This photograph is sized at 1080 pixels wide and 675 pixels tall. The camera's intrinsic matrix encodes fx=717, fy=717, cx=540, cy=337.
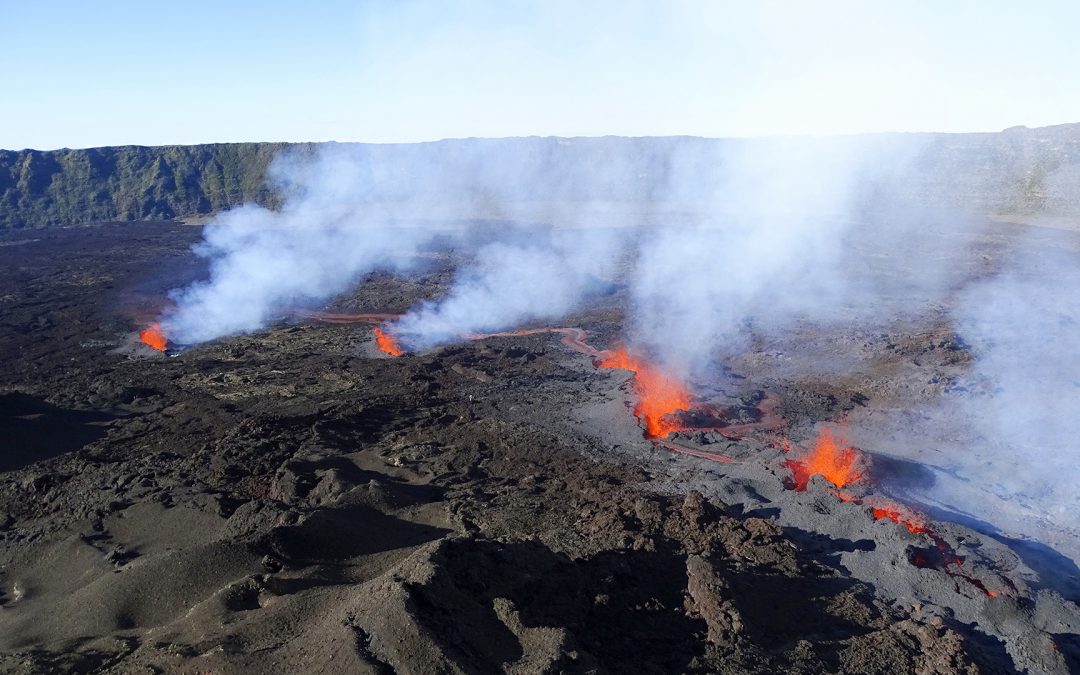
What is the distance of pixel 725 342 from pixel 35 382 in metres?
28.2

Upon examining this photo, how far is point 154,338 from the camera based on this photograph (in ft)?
111

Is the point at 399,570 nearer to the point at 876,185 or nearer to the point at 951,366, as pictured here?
the point at 951,366

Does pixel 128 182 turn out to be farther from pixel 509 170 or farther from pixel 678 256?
pixel 678 256

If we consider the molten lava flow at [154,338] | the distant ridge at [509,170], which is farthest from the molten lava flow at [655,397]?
the distant ridge at [509,170]

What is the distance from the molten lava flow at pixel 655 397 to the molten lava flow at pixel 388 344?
9405 millimetres

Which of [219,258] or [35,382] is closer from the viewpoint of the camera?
[35,382]

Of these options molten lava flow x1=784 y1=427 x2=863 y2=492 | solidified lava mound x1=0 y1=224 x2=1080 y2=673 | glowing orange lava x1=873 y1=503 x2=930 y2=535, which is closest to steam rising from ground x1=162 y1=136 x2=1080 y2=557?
glowing orange lava x1=873 y1=503 x2=930 y2=535

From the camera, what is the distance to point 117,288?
46719 mm

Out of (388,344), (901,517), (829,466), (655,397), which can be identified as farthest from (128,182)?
(901,517)

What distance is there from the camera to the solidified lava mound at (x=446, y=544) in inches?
432

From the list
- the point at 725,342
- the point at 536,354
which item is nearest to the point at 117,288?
the point at 536,354

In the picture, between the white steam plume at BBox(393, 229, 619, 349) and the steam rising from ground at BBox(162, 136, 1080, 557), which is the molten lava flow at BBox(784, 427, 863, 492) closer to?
the steam rising from ground at BBox(162, 136, 1080, 557)

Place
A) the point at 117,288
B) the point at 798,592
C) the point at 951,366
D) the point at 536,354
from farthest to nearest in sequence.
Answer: the point at 117,288
the point at 536,354
the point at 951,366
the point at 798,592

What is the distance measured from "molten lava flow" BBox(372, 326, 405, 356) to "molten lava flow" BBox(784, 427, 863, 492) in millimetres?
18077
